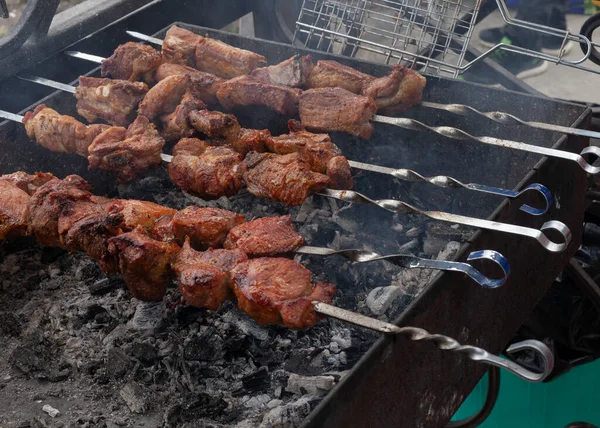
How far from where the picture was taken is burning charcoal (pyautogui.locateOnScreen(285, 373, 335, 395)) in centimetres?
221

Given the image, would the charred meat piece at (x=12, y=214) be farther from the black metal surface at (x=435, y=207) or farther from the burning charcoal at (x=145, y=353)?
the burning charcoal at (x=145, y=353)

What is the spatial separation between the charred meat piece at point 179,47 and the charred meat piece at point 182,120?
0.46m

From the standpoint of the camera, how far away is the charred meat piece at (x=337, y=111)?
3.03m

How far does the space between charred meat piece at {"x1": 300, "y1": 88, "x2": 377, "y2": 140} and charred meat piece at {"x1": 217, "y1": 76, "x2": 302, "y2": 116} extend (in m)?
0.08

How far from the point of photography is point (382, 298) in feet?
8.50

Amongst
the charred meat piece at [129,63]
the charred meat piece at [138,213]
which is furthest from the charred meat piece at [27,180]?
the charred meat piece at [129,63]

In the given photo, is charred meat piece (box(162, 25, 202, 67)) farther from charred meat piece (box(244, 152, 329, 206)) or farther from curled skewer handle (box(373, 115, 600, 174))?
curled skewer handle (box(373, 115, 600, 174))

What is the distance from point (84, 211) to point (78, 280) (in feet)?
1.37

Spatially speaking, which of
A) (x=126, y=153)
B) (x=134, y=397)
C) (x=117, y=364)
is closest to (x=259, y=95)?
(x=126, y=153)

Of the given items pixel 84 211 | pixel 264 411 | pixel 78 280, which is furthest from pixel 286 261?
pixel 78 280

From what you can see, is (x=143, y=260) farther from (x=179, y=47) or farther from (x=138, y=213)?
(x=179, y=47)

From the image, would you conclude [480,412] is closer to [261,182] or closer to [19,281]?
[261,182]

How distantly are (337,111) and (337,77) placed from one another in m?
0.33

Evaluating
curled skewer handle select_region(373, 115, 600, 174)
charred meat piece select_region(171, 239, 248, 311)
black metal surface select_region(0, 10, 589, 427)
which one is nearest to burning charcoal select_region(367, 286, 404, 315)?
black metal surface select_region(0, 10, 589, 427)
